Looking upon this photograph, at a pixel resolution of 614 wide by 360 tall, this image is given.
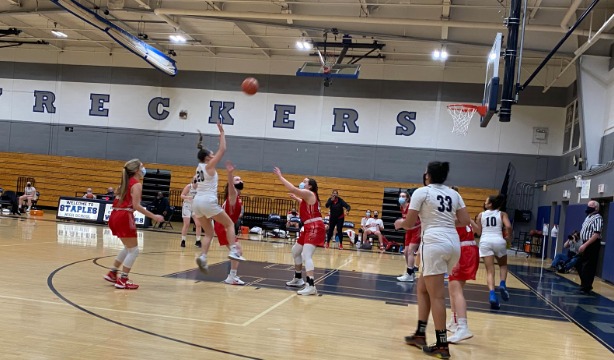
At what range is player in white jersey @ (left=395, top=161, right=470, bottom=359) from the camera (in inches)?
185

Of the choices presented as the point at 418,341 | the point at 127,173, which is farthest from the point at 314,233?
the point at 418,341

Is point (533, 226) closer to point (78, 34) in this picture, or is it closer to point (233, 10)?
point (233, 10)

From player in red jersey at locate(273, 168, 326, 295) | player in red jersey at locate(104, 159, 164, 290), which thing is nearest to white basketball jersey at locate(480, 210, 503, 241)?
player in red jersey at locate(273, 168, 326, 295)

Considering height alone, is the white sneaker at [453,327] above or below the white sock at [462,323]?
below

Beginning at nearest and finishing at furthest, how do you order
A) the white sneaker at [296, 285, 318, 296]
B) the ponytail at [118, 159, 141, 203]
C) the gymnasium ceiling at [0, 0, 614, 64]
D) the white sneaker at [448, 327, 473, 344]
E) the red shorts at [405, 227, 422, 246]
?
the white sneaker at [448, 327, 473, 344] < the ponytail at [118, 159, 141, 203] < the white sneaker at [296, 285, 318, 296] < the red shorts at [405, 227, 422, 246] < the gymnasium ceiling at [0, 0, 614, 64]

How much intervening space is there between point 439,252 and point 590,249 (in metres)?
7.24

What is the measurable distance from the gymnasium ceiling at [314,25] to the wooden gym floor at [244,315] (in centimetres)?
913

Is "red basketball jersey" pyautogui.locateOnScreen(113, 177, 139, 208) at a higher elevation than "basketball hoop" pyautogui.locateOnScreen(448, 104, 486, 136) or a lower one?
lower

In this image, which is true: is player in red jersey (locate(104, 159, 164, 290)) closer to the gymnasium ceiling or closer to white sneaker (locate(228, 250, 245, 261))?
white sneaker (locate(228, 250, 245, 261))

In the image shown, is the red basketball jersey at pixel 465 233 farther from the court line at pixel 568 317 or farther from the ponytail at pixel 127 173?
the ponytail at pixel 127 173

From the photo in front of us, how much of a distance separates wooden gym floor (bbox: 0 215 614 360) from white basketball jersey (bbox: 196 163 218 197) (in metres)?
1.38

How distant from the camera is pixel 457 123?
2059 cm

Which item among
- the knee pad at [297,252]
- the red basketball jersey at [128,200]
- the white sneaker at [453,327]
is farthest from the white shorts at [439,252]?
the red basketball jersey at [128,200]

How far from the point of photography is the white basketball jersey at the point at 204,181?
726cm
